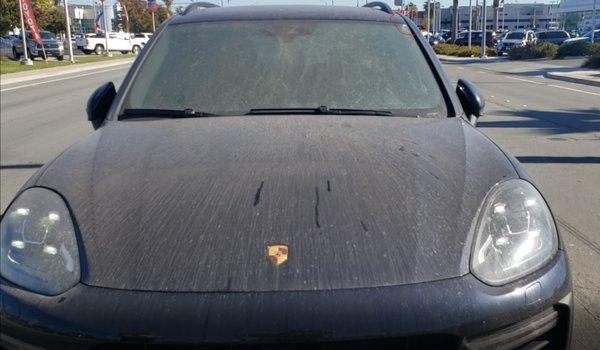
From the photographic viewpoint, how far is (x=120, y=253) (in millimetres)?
2088

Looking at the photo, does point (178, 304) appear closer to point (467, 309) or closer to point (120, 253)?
point (120, 253)

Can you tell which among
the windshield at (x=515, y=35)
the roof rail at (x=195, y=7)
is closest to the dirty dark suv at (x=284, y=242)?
the roof rail at (x=195, y=7)

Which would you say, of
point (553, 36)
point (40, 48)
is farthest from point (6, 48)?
point (553, 36)

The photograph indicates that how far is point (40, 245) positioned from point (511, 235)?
158 cm

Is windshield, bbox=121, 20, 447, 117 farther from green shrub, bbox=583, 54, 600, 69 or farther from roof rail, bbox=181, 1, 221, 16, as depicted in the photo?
green shrub, bbox=583, 54, 600, 69

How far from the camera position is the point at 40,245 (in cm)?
218

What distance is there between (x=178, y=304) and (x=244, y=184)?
0.61 meters

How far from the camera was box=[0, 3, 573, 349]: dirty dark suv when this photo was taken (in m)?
1.91

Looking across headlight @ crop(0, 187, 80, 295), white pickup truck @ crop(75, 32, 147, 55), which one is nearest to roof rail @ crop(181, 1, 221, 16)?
headlight @ crop(0, 187, 80, 295)

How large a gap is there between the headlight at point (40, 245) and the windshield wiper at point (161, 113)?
0.93 metres

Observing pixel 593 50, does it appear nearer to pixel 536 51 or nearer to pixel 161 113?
pixel 536 51

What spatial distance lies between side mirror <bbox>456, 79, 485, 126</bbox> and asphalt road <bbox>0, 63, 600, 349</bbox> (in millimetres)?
1236

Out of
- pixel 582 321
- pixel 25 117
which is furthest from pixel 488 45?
pixel 582 321

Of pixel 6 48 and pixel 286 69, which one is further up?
pixel 286 69
